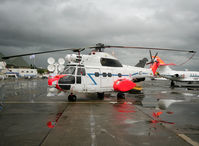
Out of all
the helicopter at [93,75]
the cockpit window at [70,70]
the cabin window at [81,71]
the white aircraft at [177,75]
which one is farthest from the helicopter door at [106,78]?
→ the white aircraft at [177,75]

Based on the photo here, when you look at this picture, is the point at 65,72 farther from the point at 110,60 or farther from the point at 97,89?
the point at 110,60

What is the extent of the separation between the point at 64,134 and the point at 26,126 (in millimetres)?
1863

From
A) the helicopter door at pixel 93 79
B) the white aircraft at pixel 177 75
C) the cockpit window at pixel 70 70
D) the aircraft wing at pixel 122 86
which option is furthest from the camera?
the white aircraft at pixel 177 75

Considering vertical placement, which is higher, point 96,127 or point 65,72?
point 65,72

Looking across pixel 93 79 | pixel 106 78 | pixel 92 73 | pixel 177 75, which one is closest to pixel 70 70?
pixel 92 73

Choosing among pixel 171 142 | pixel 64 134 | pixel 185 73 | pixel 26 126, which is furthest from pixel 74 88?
pixel 185 73

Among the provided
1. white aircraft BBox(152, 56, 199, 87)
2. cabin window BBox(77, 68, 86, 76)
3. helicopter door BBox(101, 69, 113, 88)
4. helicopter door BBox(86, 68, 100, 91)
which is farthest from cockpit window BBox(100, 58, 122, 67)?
white aircraft BBox(152, 56, 199, 87)

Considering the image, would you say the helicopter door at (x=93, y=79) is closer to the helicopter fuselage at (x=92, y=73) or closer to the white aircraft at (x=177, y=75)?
the helicopter fuselage at (x=92, y=73)

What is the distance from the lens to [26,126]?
6.03 meters

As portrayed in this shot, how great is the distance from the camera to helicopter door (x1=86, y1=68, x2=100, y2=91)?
12328mm

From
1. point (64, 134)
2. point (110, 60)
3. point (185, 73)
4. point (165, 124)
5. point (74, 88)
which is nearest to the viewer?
point (64, 134)

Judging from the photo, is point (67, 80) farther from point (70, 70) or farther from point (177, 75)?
point (177, 75)

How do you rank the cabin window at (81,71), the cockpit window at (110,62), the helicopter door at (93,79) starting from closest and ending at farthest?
the cabin window at (81,71) → the helicopter door at (93,79) → the cockpit window at (110,62)

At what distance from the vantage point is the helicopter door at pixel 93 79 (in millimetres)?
12328
